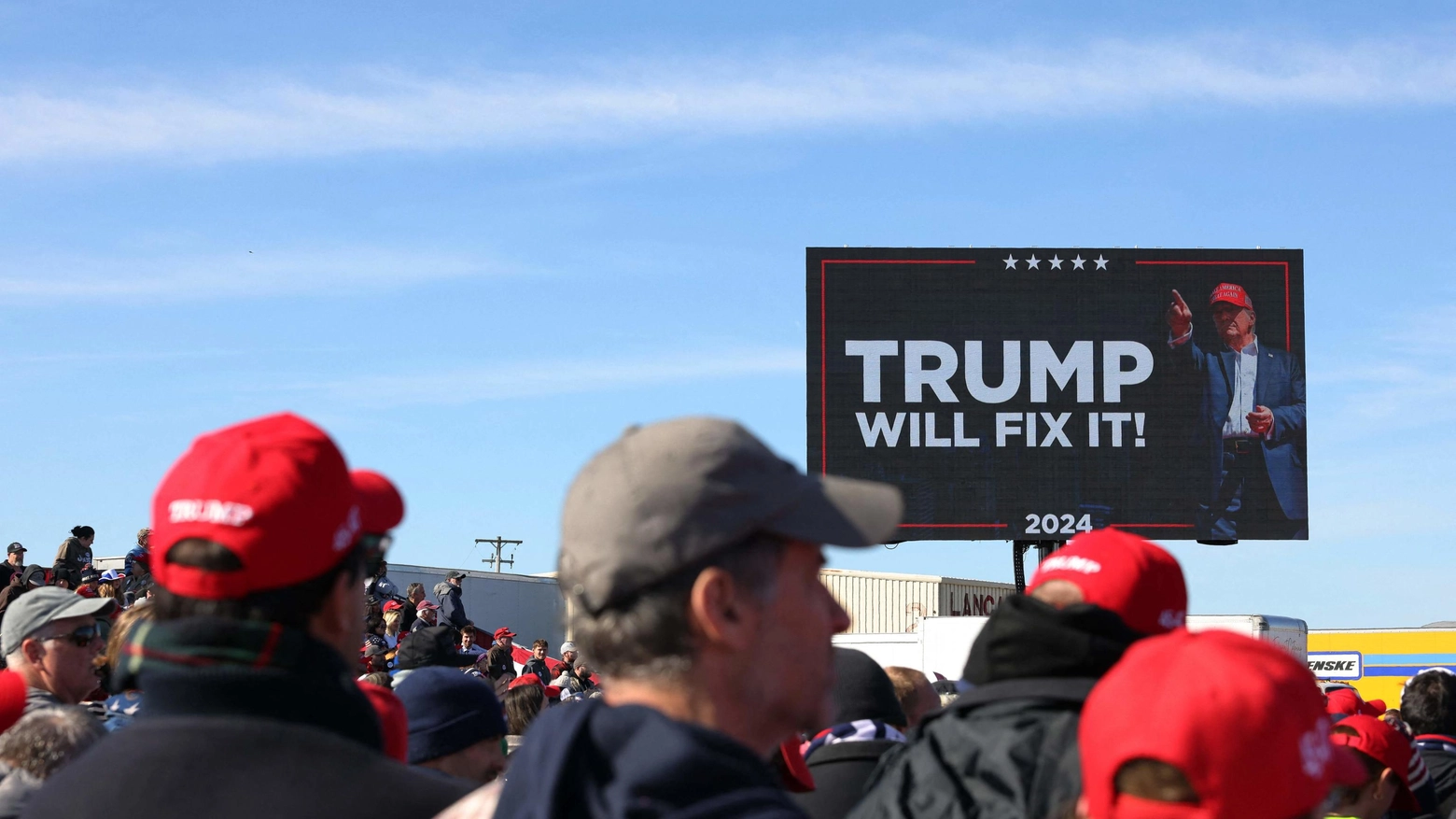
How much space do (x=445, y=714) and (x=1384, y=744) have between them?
7.99ft

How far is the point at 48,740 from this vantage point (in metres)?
2.93

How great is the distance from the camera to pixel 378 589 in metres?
17.2

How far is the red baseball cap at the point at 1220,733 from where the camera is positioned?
1.52 metres

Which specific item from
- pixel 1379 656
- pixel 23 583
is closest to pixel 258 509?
pixel 23 583

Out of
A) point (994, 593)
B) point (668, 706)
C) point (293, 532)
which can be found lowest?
point (994, 593)

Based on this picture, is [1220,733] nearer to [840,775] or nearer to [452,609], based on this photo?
[840,775]

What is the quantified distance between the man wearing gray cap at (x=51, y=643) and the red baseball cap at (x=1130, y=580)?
2968mm

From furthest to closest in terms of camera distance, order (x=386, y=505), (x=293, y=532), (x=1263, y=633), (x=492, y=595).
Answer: (x=492, y=595) < (x=1263, y=633) < (x=386, y=505) < (x=293, y=532)

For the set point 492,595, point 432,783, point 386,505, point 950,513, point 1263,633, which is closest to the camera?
point 432,783

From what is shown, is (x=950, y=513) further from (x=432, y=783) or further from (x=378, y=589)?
(x=432, y=783)

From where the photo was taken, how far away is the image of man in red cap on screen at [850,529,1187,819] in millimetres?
2145

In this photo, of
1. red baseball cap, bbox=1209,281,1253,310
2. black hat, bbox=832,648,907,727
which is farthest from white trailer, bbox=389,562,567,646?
black hat, bbox=832,648,907,727

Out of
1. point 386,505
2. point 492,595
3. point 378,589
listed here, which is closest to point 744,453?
point 386,505

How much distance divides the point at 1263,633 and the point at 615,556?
16627 mm
